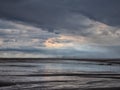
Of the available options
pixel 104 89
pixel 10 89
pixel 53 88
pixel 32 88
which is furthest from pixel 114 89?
pixel 10 89

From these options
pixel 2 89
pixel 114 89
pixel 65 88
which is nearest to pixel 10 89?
pixel 2 89

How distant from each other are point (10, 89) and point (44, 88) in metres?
2.68

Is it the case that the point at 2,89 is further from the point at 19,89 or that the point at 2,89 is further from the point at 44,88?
the point at 44,88

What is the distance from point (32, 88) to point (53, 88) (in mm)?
1583

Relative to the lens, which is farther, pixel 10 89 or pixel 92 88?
pixel 92 88

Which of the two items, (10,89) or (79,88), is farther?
(79,88)

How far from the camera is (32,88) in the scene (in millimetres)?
21562

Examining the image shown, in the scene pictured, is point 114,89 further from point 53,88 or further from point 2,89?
point 2,89

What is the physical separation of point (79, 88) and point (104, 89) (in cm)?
189

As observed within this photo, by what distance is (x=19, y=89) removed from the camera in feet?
68.0

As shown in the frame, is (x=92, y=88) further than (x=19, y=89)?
Yes

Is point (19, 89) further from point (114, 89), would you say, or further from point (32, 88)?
point (114, 89)

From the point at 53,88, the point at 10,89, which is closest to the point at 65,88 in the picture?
the point at 53,88

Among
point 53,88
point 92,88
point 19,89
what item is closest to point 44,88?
point 53,88
